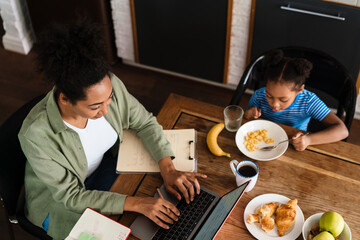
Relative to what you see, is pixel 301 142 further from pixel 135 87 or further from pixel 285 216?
pixel 135 87

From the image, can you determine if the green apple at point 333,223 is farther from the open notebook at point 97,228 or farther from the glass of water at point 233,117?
the open notebook at point 97,228

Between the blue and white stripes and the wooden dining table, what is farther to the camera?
the blue and white stripes

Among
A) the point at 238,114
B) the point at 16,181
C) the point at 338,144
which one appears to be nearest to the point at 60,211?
the point at 16,181

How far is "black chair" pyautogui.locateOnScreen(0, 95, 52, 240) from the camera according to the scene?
1490 millimetres

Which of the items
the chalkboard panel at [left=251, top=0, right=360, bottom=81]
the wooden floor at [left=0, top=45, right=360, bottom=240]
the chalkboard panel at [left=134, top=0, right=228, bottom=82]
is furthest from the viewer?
the wooden floor at [left=0, top=45, right=360, bottom=240]

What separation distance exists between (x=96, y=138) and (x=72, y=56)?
1.41ft

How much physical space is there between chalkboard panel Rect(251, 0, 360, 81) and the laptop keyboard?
146 cm

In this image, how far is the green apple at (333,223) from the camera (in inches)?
48.6

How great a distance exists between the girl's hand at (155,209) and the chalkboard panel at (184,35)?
5.21 ft

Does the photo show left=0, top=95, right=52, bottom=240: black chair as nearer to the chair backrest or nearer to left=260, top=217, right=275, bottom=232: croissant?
the chair backrest

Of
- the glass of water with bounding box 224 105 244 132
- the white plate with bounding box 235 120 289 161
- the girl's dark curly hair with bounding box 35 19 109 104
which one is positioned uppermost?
the girl's dark curly hair with bounding box 35 19 109 104

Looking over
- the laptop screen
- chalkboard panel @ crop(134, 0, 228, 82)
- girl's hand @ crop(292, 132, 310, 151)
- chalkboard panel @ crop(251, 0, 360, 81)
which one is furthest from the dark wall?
the laptop screen

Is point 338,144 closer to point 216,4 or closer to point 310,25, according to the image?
point 310,25

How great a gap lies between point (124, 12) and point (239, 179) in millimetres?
1853
